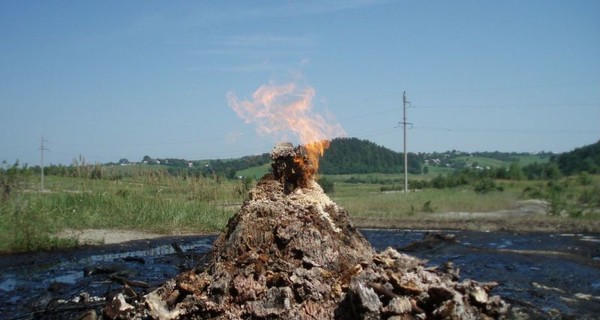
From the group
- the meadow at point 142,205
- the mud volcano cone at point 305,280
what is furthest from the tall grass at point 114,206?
the mud volcano cone at point 305,280

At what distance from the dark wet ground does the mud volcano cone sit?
622mm

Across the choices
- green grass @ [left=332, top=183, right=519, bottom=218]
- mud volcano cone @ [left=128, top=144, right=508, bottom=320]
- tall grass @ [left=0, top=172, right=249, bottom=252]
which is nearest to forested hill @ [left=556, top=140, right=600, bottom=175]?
green grass @ [left=332, top=183, right=519, bottom=218]

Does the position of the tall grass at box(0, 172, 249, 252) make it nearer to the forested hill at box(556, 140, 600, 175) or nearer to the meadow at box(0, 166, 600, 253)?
the meadow at box(0, 166, 600, 253)

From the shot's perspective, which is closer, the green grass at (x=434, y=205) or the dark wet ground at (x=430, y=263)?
the dark wet ground at (x=430, y=263)

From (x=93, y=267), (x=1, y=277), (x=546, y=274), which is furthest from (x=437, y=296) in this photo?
(x=1, y=277)

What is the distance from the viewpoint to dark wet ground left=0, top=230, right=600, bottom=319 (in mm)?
7074

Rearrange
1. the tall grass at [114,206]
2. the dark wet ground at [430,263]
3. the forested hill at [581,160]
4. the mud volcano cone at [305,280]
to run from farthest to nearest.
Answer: the forested hill at [581,160], the tall grass at [114,206], the dark wet ground at [430,263], the mud volcano cone at [305,280]

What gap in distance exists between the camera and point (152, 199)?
19203mm

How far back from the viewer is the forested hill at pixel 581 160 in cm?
3904

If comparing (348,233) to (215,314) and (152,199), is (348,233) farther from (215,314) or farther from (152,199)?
(152,199)

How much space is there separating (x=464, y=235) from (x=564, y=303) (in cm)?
912

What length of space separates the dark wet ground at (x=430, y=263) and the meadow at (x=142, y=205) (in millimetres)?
1507

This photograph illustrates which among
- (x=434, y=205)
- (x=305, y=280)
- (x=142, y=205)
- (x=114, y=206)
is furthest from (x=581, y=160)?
(x=305, y=280)

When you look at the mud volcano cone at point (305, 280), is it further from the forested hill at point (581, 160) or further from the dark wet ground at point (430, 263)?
the forested hill at point (581, 160)
